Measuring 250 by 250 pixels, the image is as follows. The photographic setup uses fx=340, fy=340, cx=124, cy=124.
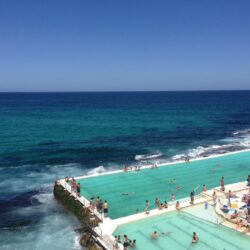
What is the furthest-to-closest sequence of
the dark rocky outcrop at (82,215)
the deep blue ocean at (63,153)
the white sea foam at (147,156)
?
the white sea foam at (147,156) < the deep blue ocean at (63,153) < the dark rocky outcrop at (82,215)

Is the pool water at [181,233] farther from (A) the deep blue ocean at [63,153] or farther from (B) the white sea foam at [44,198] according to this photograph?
(B) the white sea foam at [44,198]

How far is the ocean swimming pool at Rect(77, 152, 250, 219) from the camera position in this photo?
25922 mm

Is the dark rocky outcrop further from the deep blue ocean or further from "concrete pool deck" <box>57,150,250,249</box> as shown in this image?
the deep blue ocean

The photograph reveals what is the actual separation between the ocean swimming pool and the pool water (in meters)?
2.34

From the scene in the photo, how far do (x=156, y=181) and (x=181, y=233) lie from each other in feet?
32.8

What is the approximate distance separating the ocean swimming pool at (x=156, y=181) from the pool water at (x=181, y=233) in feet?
7.69

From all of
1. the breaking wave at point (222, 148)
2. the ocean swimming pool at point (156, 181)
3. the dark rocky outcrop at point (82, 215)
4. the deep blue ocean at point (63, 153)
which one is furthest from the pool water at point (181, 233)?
the breaking wave at point (222, 148)

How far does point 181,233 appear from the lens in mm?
20312

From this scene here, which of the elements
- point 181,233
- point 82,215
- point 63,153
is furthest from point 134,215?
point 63,153

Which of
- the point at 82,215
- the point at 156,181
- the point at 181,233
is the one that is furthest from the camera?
the point at 156,181

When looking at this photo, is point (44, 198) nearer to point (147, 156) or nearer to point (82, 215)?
point (82, 215)

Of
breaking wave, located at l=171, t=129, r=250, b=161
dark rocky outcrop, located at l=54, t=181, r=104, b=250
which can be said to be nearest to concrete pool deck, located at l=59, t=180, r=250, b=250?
dark rocky outcrop, located at l=54, t=181, r=104, b=250

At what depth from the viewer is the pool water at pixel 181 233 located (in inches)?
744

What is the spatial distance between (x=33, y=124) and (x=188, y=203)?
56479 millimetres
